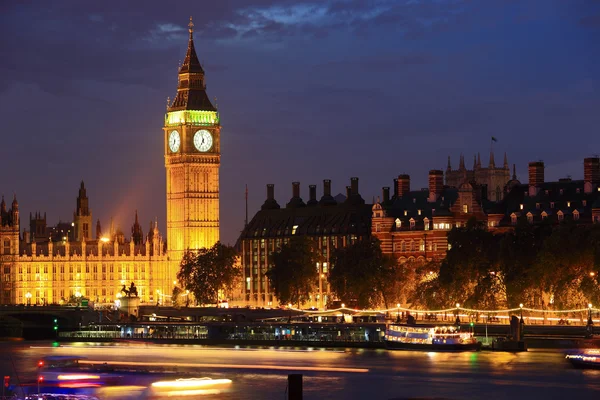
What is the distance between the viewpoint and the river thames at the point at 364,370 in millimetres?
99438

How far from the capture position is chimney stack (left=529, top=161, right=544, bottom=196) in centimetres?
15888

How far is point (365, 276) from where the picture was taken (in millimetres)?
159000

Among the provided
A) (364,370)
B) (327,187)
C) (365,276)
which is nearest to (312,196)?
(327,187)

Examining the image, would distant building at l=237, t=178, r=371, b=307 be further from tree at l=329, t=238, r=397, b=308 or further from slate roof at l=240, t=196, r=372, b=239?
tree at l=329, t=238, r=397, b=308

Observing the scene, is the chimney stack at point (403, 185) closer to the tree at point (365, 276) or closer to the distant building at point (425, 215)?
the distant building at point (425, 215)

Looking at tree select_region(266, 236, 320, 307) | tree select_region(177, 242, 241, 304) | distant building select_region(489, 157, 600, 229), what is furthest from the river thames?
tree select_region(177, 242, 241, 304)

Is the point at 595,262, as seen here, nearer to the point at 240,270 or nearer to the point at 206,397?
the point at 206,397

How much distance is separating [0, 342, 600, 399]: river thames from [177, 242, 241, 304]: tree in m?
44.9

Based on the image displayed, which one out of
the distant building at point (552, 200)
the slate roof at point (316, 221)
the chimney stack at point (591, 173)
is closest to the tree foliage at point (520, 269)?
the distant building at point (552, 200)

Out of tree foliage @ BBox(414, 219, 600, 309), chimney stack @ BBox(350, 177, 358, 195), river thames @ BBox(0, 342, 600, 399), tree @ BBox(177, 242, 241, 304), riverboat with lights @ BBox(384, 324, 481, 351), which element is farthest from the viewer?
chimney stack @ BBox(350, 177, 358, 195)

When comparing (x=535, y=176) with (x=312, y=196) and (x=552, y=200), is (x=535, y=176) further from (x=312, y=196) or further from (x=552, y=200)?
(x=312, y=196)

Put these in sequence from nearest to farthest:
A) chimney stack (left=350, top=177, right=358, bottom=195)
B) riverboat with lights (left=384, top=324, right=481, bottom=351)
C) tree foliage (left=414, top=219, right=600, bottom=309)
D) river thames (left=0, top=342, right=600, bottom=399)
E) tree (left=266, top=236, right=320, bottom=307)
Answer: river thames (left=0, top=342, right=600, bottom=399)
riverboat with lights (left=384, top=324, right=481, bottom=351)
tree foliage (left=414, top=219, right=600, bottom=309)
tree (left=266, top=236, right=320, bottom=307)
chimney stack (left=350, top=177, right=358, bottom=195)

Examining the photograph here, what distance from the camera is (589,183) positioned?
154m

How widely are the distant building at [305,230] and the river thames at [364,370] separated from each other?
47.2 m
